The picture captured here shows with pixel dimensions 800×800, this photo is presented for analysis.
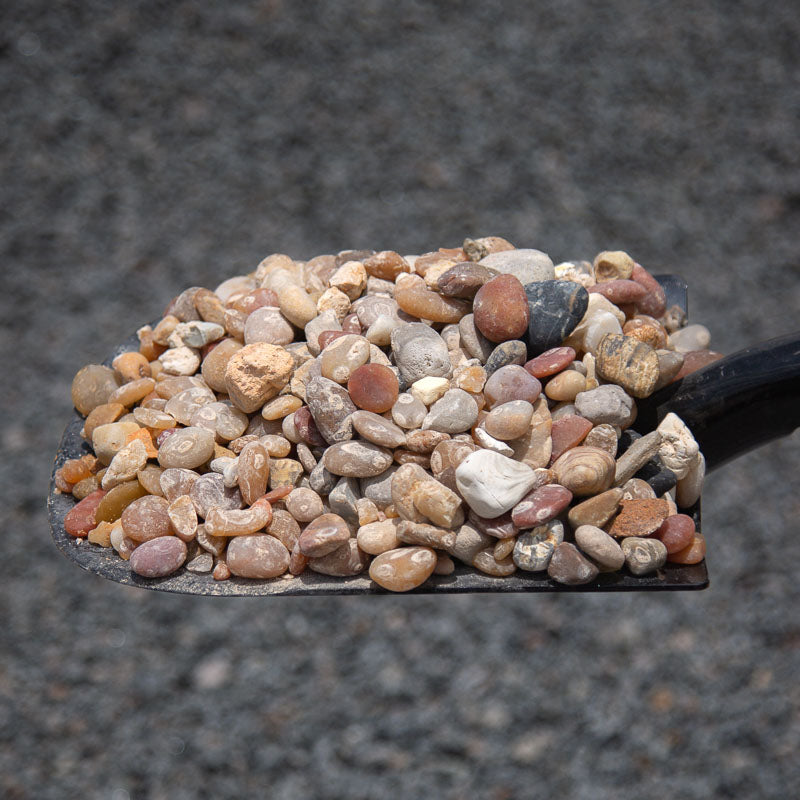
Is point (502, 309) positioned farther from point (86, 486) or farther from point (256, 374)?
point (86, 486)

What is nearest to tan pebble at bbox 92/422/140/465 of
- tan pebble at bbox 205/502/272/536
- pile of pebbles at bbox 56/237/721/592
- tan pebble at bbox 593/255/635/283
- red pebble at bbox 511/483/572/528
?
pile of pebbles at bbox 56/237/721/592

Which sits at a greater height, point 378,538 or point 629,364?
point 629,364

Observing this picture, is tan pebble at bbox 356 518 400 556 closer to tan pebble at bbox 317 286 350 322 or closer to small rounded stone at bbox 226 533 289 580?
small rounded stone at bbox 226 533 289 580

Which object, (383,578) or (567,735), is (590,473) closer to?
(383,578)

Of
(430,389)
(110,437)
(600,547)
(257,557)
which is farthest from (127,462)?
(600,547)

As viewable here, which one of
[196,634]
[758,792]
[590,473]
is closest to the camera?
[590,473]

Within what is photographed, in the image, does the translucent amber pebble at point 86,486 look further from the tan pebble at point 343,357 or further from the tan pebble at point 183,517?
the tan pebble at point 343,357

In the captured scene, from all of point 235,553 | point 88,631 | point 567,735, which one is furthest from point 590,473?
point 88,631
